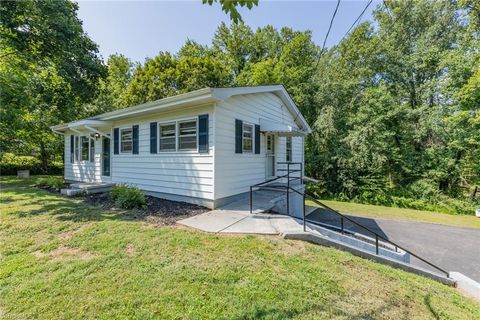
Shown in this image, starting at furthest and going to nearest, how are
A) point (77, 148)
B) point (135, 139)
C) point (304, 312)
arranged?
point (77, 148)
point (135, 139)
point (304, 312)

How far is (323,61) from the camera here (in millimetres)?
18891

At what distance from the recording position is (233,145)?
7.25 meters

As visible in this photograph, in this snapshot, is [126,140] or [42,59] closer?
[126,140]

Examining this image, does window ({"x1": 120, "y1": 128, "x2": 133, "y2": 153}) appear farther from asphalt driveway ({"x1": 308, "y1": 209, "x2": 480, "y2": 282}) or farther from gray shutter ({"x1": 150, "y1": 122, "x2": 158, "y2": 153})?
asphalt driveway ({"x1": 308, "y1": 209, "x2": 480, "y2": 282})

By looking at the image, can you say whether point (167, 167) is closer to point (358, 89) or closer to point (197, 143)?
point (197, 143)

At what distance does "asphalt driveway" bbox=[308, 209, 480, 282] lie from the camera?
5973 millimetres

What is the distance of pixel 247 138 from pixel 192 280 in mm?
→ 5656

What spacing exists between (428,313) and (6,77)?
15491 millimetres

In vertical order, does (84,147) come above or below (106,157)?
above

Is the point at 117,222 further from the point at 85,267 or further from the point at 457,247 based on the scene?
the point at 457,247

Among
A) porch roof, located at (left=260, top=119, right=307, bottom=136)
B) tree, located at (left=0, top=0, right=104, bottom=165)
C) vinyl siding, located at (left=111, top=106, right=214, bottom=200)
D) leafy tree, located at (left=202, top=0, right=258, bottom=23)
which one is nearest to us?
leafy tree, located at (left=202, top=0, right=258, bottom=23)

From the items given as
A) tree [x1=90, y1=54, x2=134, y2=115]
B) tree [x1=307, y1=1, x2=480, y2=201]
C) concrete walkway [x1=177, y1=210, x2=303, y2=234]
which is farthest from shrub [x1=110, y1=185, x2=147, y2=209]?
tree [x1=90, y1=54, x2=134, y2=115]

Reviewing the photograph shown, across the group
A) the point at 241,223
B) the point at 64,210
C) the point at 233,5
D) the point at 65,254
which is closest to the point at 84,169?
the point at 64,210

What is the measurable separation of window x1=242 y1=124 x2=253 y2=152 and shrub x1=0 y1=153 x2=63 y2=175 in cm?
1950
